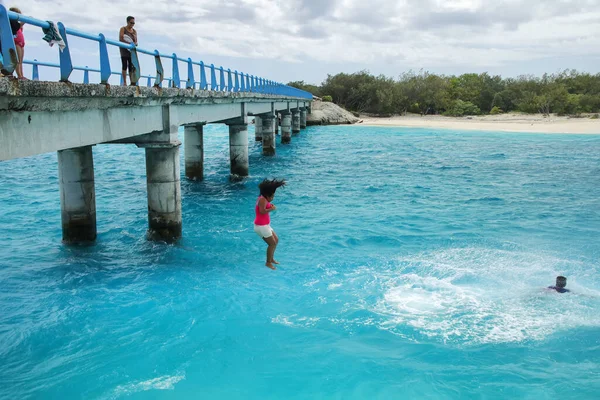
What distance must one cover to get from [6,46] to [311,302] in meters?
7.48

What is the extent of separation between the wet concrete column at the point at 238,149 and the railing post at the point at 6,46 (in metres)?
21.6

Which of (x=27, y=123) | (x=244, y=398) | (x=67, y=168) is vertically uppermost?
(x=27, y=123)

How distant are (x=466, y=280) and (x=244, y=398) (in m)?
6.66

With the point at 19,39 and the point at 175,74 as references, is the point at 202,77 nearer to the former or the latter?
the point at 175,74

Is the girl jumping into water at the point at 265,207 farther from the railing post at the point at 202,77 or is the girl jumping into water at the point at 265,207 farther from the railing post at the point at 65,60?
the railing post at the point at 202,77

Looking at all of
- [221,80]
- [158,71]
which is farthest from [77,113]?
[221,80]

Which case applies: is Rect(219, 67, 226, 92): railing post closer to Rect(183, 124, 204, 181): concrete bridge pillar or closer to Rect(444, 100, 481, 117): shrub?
Rect(183, 124, 204, 181): concrete bridge pillar

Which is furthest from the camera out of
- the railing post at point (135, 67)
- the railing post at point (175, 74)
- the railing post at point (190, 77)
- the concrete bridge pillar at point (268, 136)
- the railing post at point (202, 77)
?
the concrete bridge pillar at point (268, 136)

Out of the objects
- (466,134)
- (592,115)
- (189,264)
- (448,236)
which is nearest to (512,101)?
(592,115)

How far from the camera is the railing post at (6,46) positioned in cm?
731

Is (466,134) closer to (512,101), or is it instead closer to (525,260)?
(512,101)

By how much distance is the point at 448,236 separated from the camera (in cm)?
1720

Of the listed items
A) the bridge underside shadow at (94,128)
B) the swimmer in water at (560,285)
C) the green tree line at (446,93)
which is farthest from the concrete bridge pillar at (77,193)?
the green tree line at (446,93)

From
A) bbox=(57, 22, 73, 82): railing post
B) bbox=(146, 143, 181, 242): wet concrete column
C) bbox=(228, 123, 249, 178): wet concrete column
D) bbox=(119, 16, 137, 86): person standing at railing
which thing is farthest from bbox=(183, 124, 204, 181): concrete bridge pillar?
bbox=(57, 22, 73, 82): railing post
